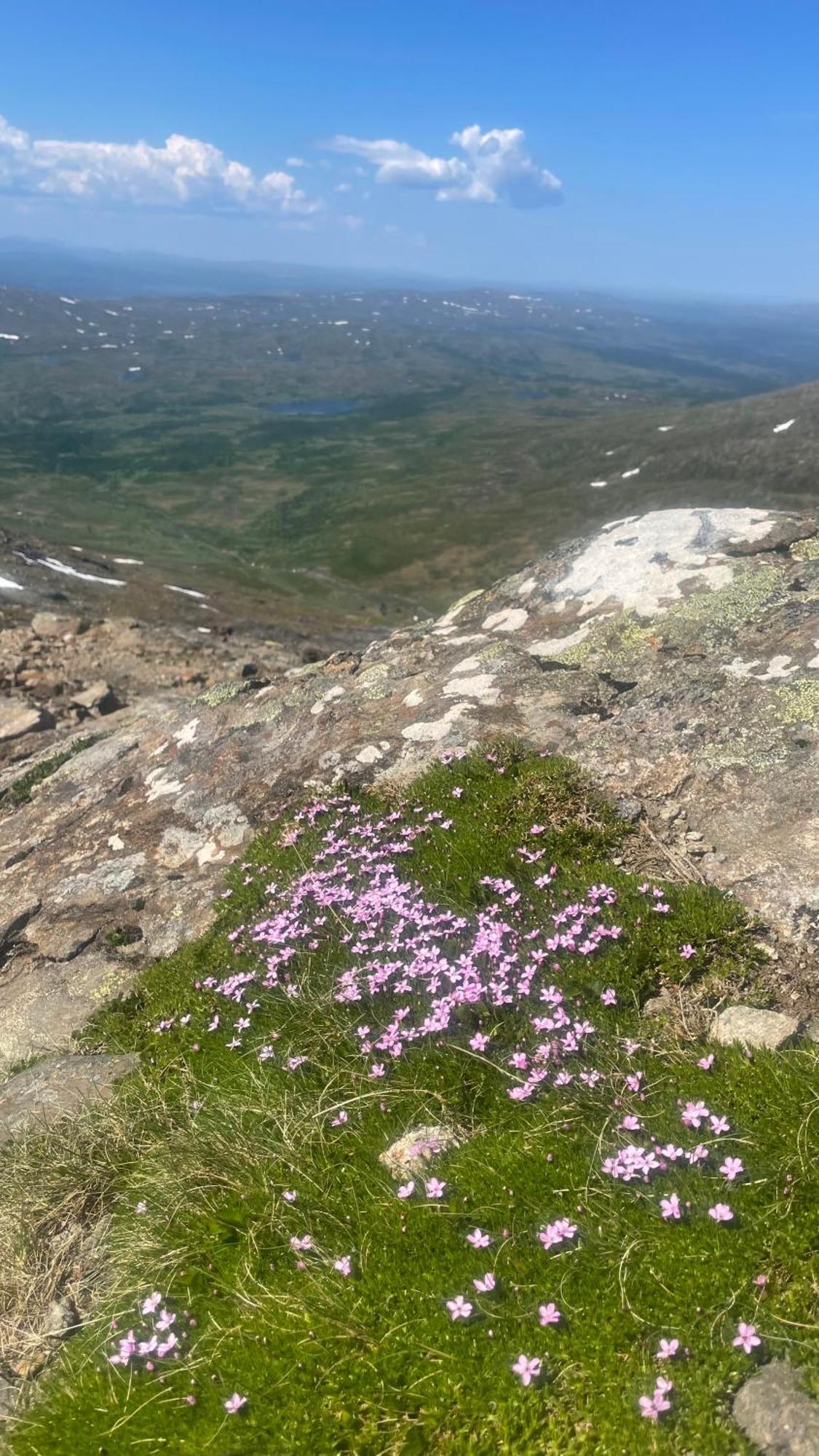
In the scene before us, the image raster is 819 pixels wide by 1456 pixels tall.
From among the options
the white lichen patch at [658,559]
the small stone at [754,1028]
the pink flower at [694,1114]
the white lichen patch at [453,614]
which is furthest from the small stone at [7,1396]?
the white lichen patch at [453,614]

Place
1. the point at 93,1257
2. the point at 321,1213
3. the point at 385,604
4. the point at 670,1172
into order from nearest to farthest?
the point at 670,1172 < the point at 321,1213 < the point at 93,1257 < the point at 385,604

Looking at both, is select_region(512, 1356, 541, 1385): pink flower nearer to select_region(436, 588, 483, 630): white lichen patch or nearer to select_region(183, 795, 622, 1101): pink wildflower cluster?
select_region(183, 795, 622, 1101): pink wildflower cluster

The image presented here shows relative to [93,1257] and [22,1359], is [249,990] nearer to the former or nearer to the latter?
[93,1257]

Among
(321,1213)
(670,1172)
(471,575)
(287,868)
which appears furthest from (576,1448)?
(471,575)

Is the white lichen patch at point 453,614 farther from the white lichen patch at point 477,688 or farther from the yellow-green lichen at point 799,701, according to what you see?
the yellow-green lichen at point 799,701

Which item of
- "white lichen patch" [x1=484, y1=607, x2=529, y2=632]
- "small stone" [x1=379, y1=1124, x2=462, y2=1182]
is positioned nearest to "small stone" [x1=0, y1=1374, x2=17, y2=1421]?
"small stone" [x1=379, y1=1124, x2=462, y2=1182]

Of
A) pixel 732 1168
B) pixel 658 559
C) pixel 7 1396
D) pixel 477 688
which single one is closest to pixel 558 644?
pixel 477 688
